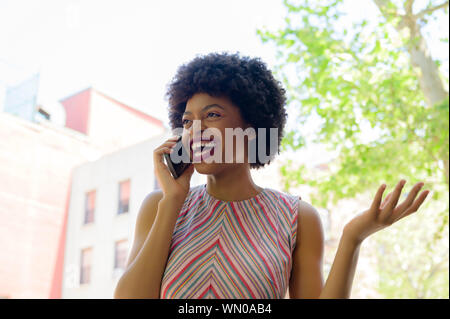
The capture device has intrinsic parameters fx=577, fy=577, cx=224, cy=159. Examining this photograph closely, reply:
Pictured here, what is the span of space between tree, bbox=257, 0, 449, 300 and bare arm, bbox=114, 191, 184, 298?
5.69 metres

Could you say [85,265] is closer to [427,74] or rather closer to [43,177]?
[43,177]

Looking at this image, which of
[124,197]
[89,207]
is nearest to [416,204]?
[124,197]

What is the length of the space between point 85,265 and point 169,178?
18659 millimetres

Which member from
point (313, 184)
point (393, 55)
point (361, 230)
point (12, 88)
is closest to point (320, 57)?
point (393, 55)

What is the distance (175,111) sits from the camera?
182 cm

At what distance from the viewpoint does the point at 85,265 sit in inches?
761

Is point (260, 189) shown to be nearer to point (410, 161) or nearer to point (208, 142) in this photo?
point (208, 142)

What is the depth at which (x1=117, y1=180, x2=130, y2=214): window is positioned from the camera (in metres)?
18.5

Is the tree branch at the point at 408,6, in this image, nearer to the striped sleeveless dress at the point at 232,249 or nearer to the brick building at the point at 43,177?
the striped sleeveless dress at the point at 232,249

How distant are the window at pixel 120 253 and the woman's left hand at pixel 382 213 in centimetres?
1718

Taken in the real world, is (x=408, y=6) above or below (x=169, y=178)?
above

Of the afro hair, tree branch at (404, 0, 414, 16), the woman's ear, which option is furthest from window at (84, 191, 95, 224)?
the woman's ear
